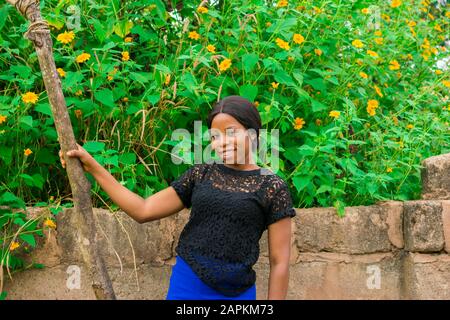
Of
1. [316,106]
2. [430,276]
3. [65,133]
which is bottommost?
[430,276]

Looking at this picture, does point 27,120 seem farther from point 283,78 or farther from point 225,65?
point 283,78

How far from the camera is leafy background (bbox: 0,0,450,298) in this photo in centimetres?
308

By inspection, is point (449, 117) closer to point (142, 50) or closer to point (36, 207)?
point (142, 50)

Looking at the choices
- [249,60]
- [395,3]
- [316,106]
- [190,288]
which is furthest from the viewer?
[395,3]

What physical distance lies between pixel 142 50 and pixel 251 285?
5.07ft

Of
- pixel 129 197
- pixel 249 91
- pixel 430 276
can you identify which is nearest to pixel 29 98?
pixel 129 197

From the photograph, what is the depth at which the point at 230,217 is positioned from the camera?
2.34m

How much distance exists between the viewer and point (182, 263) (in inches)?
93.5

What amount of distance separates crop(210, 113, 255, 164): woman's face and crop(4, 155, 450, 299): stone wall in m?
0.81

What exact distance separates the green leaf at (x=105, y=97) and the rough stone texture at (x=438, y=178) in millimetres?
1500

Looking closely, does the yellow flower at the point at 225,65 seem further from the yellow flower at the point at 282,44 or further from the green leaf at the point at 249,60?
the yellow flower at the point at 282,44

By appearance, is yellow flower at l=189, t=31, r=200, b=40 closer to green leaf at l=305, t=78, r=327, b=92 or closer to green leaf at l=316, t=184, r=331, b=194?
green leaf at l=305, t=78, r=327, b=92

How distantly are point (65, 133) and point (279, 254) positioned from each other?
80 cm

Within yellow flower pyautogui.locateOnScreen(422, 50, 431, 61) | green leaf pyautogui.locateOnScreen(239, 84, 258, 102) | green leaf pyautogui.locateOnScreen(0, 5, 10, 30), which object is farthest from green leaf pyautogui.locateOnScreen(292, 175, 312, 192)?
yellow flower pyautogui.locateOnScreen(422, 50, 431, 61)
